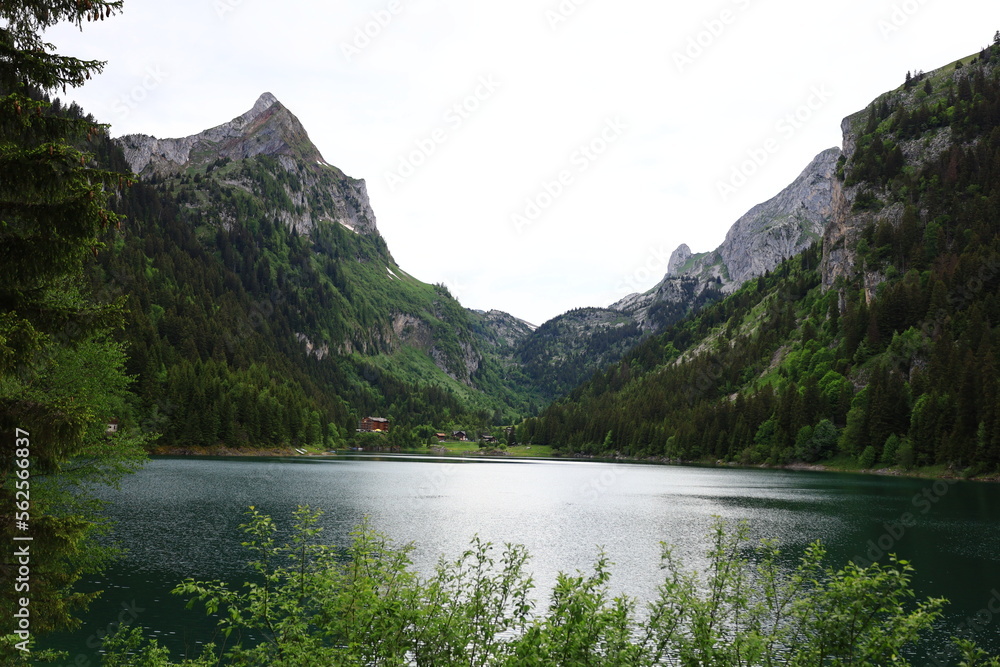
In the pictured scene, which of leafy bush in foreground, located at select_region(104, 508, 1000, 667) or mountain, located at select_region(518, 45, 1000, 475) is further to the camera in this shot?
mountain, located at select_region(518, 45, 1000, 475)

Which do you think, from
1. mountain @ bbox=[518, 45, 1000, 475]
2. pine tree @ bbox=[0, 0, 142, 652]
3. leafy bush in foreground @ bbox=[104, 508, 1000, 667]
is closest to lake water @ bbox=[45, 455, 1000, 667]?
leafy bush in foreground @ bbox=[104, 508, 1000, 667]

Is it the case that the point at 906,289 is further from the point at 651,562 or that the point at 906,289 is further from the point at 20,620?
the point at 20,620

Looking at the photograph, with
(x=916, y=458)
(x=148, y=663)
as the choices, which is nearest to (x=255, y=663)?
(x=148, y=663)

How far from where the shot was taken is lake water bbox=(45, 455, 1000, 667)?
3259cm

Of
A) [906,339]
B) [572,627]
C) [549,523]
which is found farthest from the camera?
[906,339]

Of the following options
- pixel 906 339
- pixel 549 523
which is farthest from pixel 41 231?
pixel 906 339

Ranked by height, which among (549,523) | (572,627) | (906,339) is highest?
(906,339)

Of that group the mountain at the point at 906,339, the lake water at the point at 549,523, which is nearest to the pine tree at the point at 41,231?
the lake water at the point at 549,523

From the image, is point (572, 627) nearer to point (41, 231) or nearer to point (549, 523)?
point (41, 231)

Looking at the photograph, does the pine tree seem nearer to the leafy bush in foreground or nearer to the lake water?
the leafy bush in foreground

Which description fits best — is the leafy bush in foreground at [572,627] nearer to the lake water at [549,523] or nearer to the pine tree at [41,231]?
the lake water at [549,523]

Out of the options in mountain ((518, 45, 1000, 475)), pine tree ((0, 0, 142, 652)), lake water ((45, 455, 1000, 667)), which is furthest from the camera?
mountain ((518, 45, 1000, 475))

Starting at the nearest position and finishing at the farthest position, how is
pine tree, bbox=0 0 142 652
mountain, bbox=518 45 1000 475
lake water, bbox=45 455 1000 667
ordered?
1. pine tree, bbox=0 0 142 652
2. lake water, bbox=45 455 1000 667
3. mountain, bbox=518 45 1000 475

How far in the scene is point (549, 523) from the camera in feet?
203
